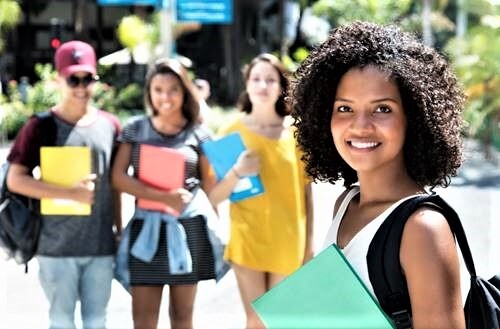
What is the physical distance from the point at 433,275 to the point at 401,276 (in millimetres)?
75

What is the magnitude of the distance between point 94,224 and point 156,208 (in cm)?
29

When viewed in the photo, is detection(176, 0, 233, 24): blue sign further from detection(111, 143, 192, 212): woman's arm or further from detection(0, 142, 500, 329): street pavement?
detection(111, 143, 192, 212): woman's arm

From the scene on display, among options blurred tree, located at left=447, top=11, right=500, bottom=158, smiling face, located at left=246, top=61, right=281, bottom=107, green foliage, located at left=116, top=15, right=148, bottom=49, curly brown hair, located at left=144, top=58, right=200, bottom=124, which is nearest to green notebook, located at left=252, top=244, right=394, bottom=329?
curly brown hair, located at left=144, top=58, right=200, bottom=124

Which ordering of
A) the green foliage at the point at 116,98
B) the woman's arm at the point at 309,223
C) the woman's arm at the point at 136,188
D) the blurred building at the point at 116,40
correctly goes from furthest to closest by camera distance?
the blurred building at the point at 116,40 → the green foliage at the point at 116,98 → the woman's arm at the point at 309,223 → the woman's arm at the point at 136,188

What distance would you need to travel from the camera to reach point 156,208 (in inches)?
156

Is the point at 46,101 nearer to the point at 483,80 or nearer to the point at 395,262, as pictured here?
the point at 483,80

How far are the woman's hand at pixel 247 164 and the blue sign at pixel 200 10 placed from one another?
467 inches


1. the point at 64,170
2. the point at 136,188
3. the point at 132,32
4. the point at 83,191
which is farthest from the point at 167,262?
the point at 132,32

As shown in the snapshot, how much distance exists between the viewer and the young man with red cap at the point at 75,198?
3.78 meters

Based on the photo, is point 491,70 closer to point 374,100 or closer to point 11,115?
point 11,115

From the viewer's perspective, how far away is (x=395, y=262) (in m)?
1.64

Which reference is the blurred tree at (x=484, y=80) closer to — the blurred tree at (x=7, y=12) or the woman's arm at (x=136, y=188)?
the woman's arm at (x=136, y=188)

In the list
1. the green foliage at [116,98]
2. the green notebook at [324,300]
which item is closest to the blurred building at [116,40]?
the green foliage at [116,98]

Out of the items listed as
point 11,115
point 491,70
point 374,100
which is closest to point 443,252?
point 374,100
